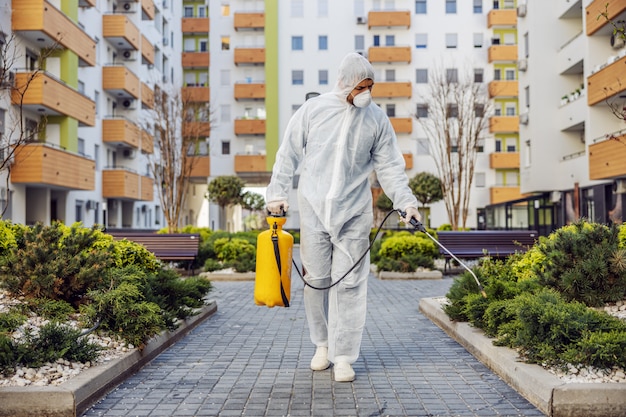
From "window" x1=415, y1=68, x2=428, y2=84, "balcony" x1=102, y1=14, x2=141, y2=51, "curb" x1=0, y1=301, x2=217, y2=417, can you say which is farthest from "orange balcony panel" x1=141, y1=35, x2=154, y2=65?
"curb" x1=0, y1=301, x2=217, y2=417

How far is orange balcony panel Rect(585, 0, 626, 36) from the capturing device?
29.7 meters

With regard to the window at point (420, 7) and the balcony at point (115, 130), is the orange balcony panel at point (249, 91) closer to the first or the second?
the window at point (420, 7)

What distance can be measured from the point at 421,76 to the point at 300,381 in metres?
61.7

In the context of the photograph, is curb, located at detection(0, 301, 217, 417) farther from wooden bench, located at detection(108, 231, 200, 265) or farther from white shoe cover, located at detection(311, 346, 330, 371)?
wooden bench, located at detection(108, 231, 200, 265)

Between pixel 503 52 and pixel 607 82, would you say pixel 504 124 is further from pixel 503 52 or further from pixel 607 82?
pixel 607 82

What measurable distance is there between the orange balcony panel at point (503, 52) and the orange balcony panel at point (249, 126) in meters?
18.6

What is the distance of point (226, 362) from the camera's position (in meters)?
7.21

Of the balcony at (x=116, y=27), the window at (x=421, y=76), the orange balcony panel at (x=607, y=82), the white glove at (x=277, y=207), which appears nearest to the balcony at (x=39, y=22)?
the balcony at (x=116, y=27)

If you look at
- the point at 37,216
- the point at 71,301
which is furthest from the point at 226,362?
the point at 37,216

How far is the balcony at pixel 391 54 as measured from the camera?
65.1 metres

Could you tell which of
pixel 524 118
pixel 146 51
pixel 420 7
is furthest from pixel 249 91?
pixel 524 118

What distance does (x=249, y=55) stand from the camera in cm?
6500

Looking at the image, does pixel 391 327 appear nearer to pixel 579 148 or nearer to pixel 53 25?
pixel 53 25

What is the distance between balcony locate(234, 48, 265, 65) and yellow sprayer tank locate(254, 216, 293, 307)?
60.2 meters
